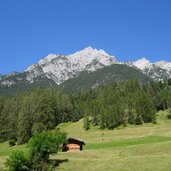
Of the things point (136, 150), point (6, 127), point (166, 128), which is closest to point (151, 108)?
point (166, 128)

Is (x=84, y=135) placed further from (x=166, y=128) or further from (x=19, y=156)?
(x=19, y=156)

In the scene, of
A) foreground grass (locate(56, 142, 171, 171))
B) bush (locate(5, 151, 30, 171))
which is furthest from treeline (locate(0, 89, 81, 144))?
bush (locate(5, 151, 30, 171))

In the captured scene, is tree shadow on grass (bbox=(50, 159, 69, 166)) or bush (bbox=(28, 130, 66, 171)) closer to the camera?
bush (bbox=(28, 130, 66, 171))

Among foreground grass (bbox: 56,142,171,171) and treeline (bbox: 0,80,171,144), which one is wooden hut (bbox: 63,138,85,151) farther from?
treeline (bbox: 0,80,171,144)

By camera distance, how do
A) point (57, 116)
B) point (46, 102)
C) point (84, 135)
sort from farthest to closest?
point (57, 116) < point (46, 102) < point (84, 135)

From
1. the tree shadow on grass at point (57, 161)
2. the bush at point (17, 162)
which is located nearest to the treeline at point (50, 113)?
the tree shadow on grass at point (57, 161)

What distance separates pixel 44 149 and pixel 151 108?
88306 millimetres

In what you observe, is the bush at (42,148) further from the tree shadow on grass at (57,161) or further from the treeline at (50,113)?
the treeline at (50,113)

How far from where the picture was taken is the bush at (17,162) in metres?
72.5

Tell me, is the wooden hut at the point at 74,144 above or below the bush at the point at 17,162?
above

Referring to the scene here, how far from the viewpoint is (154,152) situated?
81500mm

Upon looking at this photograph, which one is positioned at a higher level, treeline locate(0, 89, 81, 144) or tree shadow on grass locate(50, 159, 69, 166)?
treeline locate(0, 89, 81, 144)

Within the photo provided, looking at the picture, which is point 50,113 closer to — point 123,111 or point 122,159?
point 123,111

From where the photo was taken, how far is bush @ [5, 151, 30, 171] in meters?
72.5
